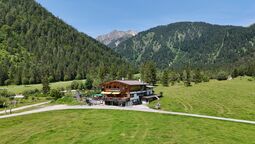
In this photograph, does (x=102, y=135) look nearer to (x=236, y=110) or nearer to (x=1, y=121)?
Answer: (x=1, y=121)

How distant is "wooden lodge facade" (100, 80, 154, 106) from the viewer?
379 feet

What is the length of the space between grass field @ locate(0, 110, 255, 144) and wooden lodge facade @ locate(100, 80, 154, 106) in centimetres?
2697

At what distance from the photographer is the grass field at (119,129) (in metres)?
59.6

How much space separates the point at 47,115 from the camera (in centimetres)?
9044

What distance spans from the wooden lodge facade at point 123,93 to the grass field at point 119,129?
27.0m

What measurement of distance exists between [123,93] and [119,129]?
5333cm

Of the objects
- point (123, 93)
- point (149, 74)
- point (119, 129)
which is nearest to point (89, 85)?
point (149, 74)

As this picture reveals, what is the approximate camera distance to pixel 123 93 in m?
120

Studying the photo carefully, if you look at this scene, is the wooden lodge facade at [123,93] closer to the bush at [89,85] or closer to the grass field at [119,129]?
the grass field at [119,129]

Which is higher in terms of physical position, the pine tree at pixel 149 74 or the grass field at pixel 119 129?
the pine tree at pixel 149 74

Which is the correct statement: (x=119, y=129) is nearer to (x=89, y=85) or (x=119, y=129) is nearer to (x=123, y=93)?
(x=123, y=93)

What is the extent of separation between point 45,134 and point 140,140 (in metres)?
20.6

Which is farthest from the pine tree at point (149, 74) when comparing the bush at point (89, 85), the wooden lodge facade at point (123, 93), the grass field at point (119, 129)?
the grass field at point (119, 129)

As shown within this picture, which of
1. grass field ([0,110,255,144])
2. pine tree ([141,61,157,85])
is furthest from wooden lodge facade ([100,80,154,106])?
pine tree ([141,61,157,85])
